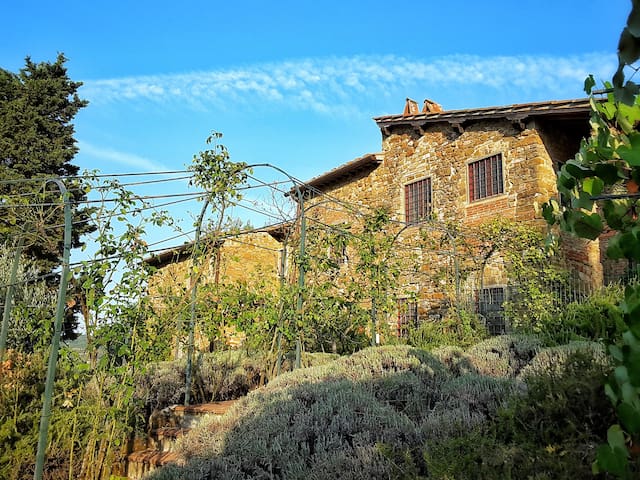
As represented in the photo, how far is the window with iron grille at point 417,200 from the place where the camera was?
521 inches

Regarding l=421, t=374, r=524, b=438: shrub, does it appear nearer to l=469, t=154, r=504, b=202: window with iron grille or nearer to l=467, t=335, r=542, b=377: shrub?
l=467, t=335, r=542, b=377: shrub

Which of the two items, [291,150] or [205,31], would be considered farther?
[291,150]

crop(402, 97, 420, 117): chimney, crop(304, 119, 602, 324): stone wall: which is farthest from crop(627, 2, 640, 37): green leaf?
crop(402, 97, 420, 117): chimney

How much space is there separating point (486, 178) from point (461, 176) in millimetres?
656

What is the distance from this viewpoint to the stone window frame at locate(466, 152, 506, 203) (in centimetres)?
1152

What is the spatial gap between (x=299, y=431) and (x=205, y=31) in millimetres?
4028

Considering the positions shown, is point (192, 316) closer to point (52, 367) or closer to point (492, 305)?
point (52, 367)

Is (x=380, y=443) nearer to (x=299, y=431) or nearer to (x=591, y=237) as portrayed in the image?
(x=299, y=431)

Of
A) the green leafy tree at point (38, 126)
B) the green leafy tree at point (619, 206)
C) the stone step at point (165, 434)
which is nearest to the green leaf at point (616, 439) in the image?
the green leafy tree at point (619, 206)

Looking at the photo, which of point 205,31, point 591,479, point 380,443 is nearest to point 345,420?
point 380,443

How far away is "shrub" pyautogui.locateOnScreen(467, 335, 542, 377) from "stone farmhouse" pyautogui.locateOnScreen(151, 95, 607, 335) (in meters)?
2.39

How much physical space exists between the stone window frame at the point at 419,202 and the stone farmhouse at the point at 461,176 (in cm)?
3

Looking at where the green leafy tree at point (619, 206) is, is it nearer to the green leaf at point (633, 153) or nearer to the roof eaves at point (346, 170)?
the green leaf at point (633, 153)

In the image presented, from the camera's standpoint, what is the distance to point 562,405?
2.98m
